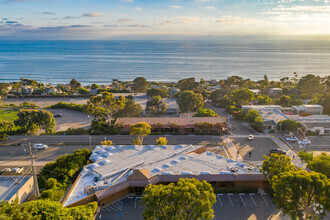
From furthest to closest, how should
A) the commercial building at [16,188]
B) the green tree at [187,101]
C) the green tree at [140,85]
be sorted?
the green tree at [140,85]
the green tree at [187,101]
the commercial building at [16,188]

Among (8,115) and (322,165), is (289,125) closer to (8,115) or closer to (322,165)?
(322,165)

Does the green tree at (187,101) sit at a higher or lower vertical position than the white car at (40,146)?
higher

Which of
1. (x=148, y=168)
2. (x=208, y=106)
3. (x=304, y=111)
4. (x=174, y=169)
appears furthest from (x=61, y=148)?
(x=304, y=111)

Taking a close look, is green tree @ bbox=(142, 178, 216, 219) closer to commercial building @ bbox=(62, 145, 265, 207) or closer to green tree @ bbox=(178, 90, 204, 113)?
commercial building @ bbox=(62, 145, 265, 207)

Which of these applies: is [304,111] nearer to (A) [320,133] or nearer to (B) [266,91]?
(A) [320,133]

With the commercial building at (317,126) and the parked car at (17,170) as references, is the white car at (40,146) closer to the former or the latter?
the parked car at (17,170)

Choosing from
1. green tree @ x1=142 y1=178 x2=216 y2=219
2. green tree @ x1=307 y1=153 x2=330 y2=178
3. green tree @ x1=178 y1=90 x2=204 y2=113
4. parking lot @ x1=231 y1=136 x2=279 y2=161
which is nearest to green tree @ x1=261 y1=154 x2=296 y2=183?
green tree @ x1=307 y1=153 x2=330 y2=178

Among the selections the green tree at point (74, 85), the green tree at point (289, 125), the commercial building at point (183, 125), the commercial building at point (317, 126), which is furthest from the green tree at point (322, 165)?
the green tree at point (74, 85)
